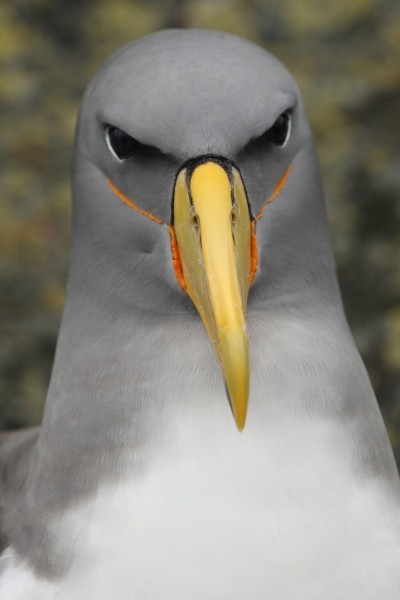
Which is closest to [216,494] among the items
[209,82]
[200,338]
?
[200,338]

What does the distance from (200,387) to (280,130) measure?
1.59 feet

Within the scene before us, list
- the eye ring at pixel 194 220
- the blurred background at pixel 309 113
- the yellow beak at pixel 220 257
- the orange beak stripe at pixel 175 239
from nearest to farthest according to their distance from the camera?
the yellow beak at pixel 220 257, the eye ring at pixel 194 220, the orange beak stripe at pixel 175 239, the blurred background at pixel 309 113

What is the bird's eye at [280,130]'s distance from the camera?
221cm

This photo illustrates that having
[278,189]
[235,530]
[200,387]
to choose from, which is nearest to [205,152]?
[278,189]

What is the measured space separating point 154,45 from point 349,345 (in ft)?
2.24

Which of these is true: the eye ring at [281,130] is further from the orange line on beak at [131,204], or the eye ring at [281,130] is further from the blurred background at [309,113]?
the blurred background at [309,113]

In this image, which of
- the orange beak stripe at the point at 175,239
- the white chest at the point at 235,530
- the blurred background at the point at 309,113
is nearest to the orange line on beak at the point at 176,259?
the orange beak stripe at the point at 175,239

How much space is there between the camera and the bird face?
2006 mm

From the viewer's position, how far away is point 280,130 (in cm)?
223

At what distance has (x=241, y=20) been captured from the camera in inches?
219

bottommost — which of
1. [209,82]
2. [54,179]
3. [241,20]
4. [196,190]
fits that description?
[54,179]

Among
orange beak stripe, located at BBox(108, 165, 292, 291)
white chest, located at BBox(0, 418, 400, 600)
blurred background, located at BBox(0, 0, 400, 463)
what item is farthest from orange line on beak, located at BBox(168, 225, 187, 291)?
blurred background, located at BBox(0, 0, 400, 463)

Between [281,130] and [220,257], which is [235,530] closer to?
[220,257]

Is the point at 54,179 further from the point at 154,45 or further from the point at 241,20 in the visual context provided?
the point at 154,45
